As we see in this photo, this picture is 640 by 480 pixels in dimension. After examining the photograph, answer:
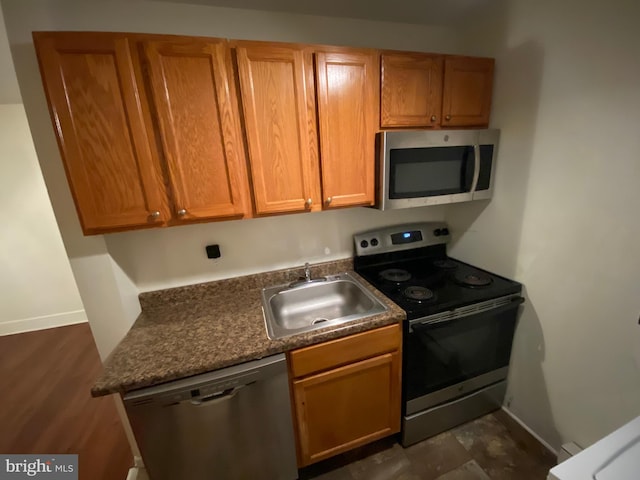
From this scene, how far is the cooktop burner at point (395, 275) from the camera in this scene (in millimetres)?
1702

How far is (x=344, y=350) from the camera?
1282 mm

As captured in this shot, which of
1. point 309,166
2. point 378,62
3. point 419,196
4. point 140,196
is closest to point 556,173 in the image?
point 419,196

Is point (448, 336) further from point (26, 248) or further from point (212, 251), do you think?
point (26, 248)

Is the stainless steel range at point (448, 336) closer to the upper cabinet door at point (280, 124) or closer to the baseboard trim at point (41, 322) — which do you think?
the upper cabinet door at point (280, 124)

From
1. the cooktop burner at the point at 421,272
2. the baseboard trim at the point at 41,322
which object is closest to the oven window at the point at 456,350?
the cooktop burner at the point at 421,272

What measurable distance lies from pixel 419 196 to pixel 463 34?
3.68 ft

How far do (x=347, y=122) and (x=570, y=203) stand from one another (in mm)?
1128

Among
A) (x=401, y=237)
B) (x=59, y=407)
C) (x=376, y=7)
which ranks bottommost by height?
(x=59, y=407)

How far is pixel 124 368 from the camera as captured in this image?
1.06 m

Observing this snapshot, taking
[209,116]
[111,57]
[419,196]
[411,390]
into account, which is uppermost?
[111,57]

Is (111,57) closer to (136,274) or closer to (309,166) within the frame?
(309,166)

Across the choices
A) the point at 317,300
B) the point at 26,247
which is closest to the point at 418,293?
the point at 317,300

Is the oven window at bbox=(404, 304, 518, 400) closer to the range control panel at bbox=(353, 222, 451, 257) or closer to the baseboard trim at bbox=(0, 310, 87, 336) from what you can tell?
the range control panel at bbox=(353, 222, 451, 257)

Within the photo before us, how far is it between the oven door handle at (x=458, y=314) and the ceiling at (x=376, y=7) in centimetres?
162
